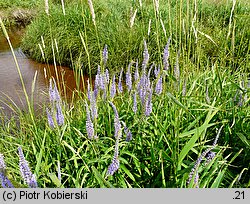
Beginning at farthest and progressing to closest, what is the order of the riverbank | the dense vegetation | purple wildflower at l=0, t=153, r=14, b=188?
1. the riverbank
2. the dense vegetation
3. purple wildflower at l=0, t=153, r=14, b=188

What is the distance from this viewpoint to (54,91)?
7.31ft

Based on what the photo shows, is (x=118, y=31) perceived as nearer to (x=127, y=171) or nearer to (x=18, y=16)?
(x=127, y=171)

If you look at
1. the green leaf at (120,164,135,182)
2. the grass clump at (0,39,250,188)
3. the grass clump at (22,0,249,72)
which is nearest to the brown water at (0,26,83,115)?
the grass clump at (22,0,249,72)

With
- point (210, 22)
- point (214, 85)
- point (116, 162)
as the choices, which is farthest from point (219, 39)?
point (116, 162)

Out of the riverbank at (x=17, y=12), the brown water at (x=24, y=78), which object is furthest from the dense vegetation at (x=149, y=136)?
the riverbank at (x=17, y=12)

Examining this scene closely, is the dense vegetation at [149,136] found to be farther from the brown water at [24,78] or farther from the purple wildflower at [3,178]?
the brown water at [24,78]

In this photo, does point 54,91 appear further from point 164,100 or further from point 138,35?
point 138,35

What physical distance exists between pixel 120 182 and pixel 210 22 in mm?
5842

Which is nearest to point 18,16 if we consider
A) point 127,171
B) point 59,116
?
point 59,116

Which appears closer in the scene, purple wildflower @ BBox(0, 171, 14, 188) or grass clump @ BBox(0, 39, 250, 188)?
purple wildflower @ BBox(0, 171, 14, 188)

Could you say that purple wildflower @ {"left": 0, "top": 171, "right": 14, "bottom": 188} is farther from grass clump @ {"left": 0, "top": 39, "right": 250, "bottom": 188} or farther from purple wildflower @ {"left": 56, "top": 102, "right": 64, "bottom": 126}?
purple wildflower @ {"left": 56, "top": 102, "right": 64, "bottom": 126}

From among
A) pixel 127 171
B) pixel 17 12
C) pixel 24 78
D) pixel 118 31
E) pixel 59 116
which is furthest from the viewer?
pixel 17 12

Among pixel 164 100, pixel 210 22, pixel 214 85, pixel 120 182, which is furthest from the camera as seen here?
pixel 210 22

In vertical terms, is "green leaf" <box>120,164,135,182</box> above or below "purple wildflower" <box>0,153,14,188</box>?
below
